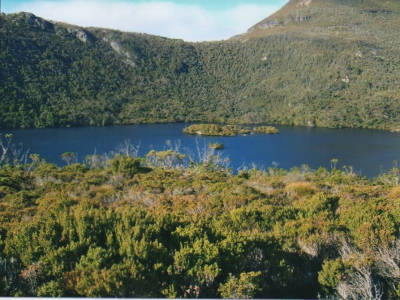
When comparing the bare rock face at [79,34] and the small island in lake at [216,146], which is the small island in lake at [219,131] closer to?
the small island in lake at [216,146]

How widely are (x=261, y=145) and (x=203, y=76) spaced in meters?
100

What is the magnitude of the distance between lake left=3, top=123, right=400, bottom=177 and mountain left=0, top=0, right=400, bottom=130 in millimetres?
15949

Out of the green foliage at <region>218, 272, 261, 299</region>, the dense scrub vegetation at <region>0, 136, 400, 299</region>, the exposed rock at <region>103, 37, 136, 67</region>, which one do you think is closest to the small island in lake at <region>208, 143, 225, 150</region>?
the dense scrub vegetation at <region>0, 136, 400, 299</region>

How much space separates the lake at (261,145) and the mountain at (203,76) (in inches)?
628

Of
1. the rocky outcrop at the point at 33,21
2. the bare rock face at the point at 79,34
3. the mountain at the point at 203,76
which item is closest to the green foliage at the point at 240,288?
the mountain at the point at 203,76

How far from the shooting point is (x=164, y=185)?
1831 cm

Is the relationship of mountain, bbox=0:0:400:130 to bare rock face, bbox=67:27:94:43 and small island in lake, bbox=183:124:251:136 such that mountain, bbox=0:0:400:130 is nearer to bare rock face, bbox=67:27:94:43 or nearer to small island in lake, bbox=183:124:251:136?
bare rock face, bbox=67:27:94:43

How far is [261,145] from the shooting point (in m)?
76.3

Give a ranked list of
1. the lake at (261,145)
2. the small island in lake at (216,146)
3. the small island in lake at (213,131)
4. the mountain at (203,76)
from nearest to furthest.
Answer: the lake at (261,145), the small island in lake at (216,146), the small island in lake at (213,131), the mountain at (203,76)

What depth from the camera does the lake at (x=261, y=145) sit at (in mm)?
60781

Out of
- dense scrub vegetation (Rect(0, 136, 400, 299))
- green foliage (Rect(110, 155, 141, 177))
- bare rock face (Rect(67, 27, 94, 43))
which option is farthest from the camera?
bare rock face (Rect(67, 27, 94, 43))

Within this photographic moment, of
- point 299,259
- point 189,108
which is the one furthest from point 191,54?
point 299,259

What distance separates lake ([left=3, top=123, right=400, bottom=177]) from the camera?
60781 mm

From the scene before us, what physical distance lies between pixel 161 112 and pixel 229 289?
124130 mm
